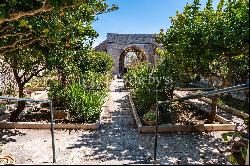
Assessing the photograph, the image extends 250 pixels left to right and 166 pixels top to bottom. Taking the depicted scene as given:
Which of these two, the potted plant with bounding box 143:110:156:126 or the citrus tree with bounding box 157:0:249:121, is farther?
the potted plant with bounding box 143:110:156:126

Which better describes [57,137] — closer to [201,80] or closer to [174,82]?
[174,82]

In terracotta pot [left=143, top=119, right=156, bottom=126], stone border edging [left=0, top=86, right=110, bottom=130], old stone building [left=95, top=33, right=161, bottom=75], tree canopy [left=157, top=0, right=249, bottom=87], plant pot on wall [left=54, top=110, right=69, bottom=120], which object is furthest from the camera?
old stone building [left=95, top=33, right=161, bottom=75]

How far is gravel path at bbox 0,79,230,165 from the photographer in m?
6.42

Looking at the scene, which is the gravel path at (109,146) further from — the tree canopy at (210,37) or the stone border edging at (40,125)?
the tree canopy at (210,37)

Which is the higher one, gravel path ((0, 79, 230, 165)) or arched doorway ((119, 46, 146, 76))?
arched doorway ((119, 46, 146, 76))

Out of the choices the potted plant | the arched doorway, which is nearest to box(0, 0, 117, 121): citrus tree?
the potted plant

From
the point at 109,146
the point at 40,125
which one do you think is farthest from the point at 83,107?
the point at 109,146

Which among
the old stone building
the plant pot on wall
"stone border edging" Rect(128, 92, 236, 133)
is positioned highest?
the old stone building

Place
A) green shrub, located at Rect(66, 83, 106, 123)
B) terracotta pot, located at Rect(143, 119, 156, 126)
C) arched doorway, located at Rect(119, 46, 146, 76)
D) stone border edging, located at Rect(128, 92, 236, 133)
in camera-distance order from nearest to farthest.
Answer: stone border edging, located at Rect(128, 92, 236, 133) < terracotta pot, located at Rect(143, 119, 156, 126) < green shrub, located at Rect(66, 83, 106, 123) < arched doorway, located at Rect(119, 46, 146, 76)

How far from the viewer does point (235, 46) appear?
7391 mm

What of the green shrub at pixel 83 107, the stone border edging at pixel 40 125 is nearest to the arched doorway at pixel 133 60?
the green shrub at pixel 83 107

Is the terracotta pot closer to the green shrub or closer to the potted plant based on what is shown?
the potted plant

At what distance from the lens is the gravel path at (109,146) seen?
642 centimetres

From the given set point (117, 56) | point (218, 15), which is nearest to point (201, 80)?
point (117, 56)
